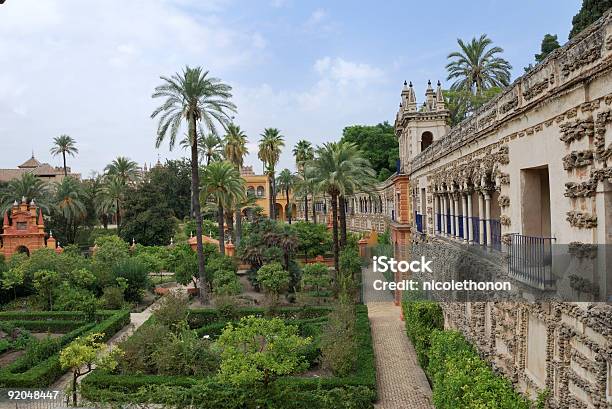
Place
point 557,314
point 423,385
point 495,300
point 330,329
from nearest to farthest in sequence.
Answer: point 557,314 → point 495,300 → point 423,385 → point 330,329

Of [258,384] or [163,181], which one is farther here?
[163,181]

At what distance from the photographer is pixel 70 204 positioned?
162 ft

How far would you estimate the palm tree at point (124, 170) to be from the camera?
58.3 m

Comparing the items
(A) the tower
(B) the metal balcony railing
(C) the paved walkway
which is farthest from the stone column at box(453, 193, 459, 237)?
(A) the tower

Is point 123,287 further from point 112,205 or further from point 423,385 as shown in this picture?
point 112,205

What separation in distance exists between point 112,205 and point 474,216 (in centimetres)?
5011

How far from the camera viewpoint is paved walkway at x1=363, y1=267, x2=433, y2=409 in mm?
15018

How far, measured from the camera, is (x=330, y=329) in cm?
1784

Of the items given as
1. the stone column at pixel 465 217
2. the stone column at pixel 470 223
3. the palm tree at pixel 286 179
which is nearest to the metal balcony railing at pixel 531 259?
the stone column at pixel 470 223

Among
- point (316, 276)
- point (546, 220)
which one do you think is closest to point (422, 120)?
point (316, 276)

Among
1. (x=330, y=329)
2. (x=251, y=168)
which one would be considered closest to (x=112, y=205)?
(x=251, y=168)

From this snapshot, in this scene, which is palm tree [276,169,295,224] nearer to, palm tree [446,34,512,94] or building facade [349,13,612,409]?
palm tree [446,34,512,94]

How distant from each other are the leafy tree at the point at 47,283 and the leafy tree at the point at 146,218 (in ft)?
71.2

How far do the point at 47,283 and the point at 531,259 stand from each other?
25804 millimetres
